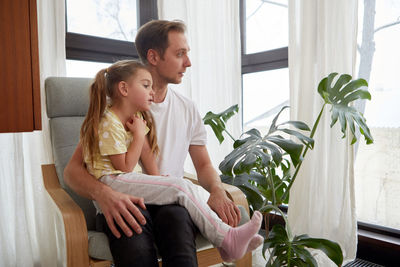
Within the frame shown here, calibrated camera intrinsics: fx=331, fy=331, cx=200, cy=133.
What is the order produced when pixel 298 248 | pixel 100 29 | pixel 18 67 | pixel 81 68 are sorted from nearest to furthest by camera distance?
1. pixel 18 67
2. pixel 298 248
3. pixel 81 68
4. pixel 100 29

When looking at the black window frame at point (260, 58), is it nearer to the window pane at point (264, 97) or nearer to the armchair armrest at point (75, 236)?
the window pane at point (264, 97)

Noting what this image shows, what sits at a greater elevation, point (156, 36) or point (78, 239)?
point (156, 36)

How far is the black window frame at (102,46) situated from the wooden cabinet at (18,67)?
1572 mm

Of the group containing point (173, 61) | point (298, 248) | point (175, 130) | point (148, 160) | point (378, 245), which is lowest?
point (378, 245)

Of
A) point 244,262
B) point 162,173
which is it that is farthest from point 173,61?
point 244,262

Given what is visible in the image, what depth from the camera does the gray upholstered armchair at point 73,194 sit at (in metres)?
1.01

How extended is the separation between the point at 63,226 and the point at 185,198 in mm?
381

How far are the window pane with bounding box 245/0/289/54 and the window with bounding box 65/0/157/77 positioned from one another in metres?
0.77

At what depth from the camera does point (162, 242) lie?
3.18 feet

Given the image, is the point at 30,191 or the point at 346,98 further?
the point at 30,191

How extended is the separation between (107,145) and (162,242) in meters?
0.36

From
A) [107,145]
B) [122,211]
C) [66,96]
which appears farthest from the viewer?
[66,96]

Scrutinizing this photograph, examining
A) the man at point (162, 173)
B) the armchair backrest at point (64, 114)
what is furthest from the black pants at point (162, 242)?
the armchair backrest at point (64, 114)

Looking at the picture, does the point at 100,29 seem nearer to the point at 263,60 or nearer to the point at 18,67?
the point at 263,60
